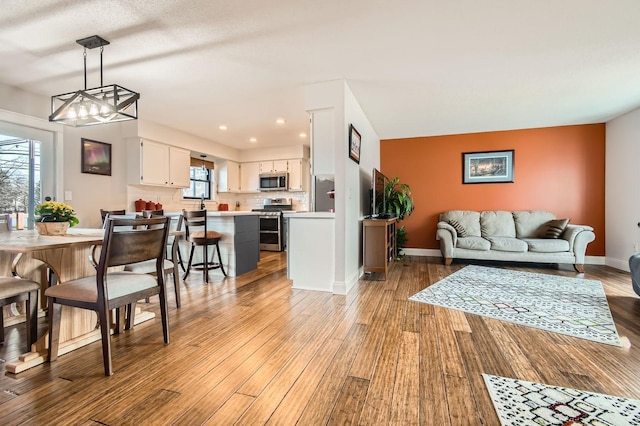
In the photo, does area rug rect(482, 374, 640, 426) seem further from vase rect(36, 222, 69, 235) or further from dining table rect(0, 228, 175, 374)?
vase rect(36, 222, 69, 235)

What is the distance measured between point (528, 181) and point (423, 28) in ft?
14.2

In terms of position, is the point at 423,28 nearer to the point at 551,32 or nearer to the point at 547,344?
the point at 551,32

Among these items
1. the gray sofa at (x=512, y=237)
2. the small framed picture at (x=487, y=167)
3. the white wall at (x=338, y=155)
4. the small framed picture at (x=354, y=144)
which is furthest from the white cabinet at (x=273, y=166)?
the small framed picture at (x=487, y=167)

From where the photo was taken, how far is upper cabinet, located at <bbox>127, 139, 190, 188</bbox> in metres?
4.66

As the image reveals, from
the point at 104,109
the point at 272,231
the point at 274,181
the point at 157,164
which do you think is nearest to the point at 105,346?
the point at 104,109

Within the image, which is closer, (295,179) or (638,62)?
(638,62)

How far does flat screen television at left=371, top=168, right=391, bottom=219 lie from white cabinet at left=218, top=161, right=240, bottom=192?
144 inches

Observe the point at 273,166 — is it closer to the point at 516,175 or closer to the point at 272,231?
the point at 272,231

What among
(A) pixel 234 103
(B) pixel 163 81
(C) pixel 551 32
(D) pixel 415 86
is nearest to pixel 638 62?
(C) pixel 551 32

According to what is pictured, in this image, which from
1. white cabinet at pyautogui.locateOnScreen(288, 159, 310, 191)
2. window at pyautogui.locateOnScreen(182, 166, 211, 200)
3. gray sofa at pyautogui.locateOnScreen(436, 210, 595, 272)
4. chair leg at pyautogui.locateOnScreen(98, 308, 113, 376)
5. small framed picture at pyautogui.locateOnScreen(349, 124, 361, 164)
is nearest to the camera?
chair leg at pyautogui.locateOnScreen(98, 308, 113, 376)

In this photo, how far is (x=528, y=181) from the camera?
5281mm

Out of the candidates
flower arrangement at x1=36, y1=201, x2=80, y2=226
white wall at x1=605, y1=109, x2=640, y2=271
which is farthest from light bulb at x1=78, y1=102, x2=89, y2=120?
white wall at x1=605, y1=109, x2=640, y2=271

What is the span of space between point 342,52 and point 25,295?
299 centimetres

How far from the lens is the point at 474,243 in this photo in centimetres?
474
